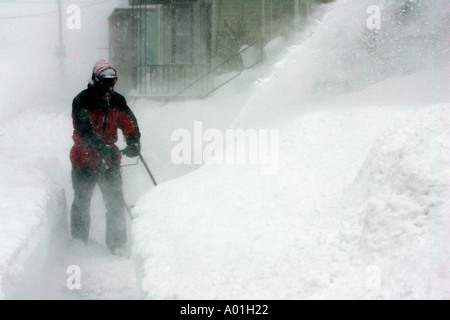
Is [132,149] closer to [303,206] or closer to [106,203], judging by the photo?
[106,203]

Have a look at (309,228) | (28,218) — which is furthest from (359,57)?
(28,218)

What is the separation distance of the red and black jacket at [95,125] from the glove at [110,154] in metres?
0.02

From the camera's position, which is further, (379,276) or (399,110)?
(399,110)

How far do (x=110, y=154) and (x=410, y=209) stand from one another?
10.4ft

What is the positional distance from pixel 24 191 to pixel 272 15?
10.7 metres

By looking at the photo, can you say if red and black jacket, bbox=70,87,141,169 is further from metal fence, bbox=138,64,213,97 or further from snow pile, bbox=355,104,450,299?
metal fence, bbox=138,64,213,97

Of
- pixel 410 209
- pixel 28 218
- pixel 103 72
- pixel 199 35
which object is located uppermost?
pixel 199 35

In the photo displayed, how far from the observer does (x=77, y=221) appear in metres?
5.02

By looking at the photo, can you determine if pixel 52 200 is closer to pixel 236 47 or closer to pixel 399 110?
pixel 399 110

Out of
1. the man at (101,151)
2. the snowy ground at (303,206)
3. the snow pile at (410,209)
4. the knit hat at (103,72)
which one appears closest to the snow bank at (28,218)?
the snowy ground at (303,206)

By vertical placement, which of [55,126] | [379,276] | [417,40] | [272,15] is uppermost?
[272,15]

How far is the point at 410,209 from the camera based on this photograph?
2.36m
